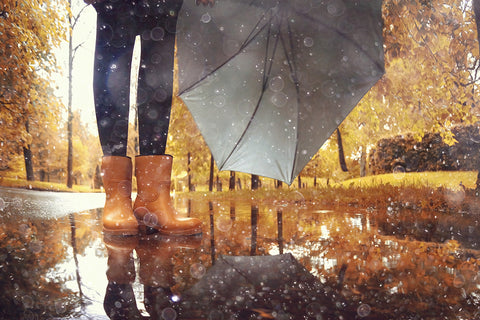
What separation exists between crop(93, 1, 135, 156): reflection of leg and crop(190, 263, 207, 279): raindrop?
47.2 inches

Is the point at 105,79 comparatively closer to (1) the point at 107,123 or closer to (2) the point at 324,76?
(1) the point at 107,123

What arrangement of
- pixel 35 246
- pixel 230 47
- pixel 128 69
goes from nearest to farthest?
pixel 35 246 → pixel 128 69 → pixel 230 47

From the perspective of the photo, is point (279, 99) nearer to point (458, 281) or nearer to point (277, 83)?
point (277, 83)

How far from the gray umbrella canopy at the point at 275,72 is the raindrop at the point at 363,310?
70.5 inches

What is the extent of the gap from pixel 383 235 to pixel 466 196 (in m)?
3.31

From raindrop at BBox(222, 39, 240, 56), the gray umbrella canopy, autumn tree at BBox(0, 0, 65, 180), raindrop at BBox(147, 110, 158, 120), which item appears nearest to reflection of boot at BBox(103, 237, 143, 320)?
raindrop at BBox(147, 110, 158, 120)

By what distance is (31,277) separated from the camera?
53.5 inches

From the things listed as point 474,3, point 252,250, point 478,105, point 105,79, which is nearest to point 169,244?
point 252,250

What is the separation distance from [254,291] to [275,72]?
2.18 m

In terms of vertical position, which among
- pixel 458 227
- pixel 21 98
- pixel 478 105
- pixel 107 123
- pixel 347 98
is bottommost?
pixel 458 227

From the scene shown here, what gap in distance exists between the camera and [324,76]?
287 centimetres

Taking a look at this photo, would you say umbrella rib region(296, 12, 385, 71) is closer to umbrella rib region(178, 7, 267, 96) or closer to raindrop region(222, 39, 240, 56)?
umbrella rib region(178, 7, 267, 96)

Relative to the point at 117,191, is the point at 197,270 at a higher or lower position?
lower

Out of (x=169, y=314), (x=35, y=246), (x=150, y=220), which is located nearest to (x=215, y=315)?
(x=169, y=314)
